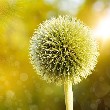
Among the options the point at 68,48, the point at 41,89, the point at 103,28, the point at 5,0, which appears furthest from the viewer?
the point at 41,89

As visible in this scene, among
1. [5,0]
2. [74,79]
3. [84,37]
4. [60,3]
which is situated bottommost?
[74,79]

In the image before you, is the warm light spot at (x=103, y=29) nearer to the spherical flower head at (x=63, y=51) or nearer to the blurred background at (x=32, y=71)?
the blurred background at (x=32, y=71)

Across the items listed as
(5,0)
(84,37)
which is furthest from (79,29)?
(5,0)

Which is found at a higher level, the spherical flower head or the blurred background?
the blurred background

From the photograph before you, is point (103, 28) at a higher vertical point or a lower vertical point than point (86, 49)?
higher

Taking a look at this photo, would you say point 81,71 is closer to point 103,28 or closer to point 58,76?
point 58,76

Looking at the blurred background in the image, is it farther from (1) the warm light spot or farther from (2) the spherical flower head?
(2) the spherical flower head

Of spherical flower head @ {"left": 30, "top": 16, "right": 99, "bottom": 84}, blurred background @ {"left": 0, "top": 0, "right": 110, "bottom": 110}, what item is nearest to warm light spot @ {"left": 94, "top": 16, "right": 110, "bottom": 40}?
blurred background @ {"left": 0, "top": 0, "right": 110, "bottom": 110}

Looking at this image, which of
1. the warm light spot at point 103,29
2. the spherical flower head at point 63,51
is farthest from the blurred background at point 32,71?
the spherical flower head at point 63,51
